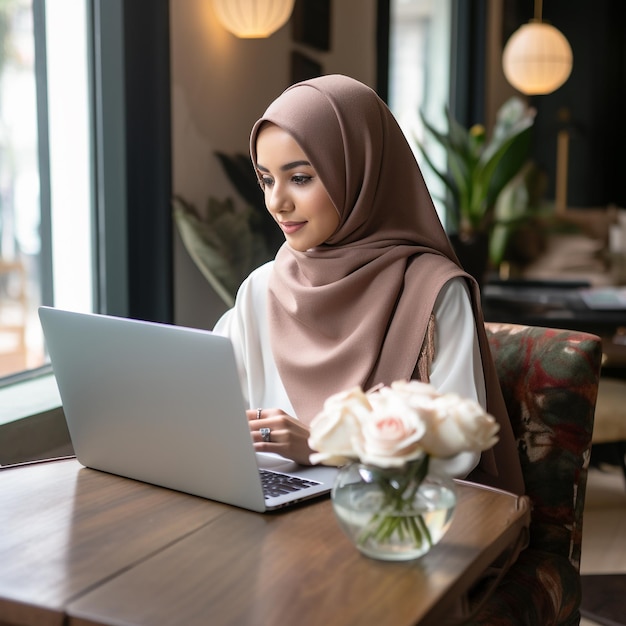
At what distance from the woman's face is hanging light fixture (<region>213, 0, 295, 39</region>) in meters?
1.56

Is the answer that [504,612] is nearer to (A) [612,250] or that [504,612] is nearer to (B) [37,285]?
(B) [37,285]

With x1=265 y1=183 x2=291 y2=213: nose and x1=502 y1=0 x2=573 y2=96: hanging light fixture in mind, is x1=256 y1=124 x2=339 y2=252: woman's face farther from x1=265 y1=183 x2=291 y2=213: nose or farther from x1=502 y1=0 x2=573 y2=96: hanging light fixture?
x1=502 y1=0 x2=573 y2=96: hanging light fixture

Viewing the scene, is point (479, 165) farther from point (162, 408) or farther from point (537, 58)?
point (162, 408)

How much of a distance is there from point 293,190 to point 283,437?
1.40 ft

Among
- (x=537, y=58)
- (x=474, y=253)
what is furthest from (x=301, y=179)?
(x=537, y=58)

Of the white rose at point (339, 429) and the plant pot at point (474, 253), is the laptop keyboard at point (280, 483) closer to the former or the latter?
the white rose at point (339, 429)

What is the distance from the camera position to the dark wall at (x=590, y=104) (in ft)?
24.3

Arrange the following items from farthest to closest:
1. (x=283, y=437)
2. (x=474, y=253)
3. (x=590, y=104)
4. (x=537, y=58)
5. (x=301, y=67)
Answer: (x=590, y=104)
(x=537, y=58)
(x=474, y=253)
(x=301, y=67)
(x=283, y=437)

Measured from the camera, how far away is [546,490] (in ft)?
4.84

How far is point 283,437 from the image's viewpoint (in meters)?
1.25

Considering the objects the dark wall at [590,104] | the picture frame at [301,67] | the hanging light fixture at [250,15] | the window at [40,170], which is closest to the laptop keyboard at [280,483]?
the window at [40,170]

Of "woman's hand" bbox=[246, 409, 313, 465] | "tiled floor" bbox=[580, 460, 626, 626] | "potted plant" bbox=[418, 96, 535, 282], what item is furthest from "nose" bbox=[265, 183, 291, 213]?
"potted plant" bbox=[418, 96, 535, 282]

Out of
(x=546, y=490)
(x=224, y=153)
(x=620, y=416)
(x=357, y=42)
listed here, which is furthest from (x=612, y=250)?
(x=546, y=490)

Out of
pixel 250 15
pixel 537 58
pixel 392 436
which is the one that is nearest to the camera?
pixel 392 436
